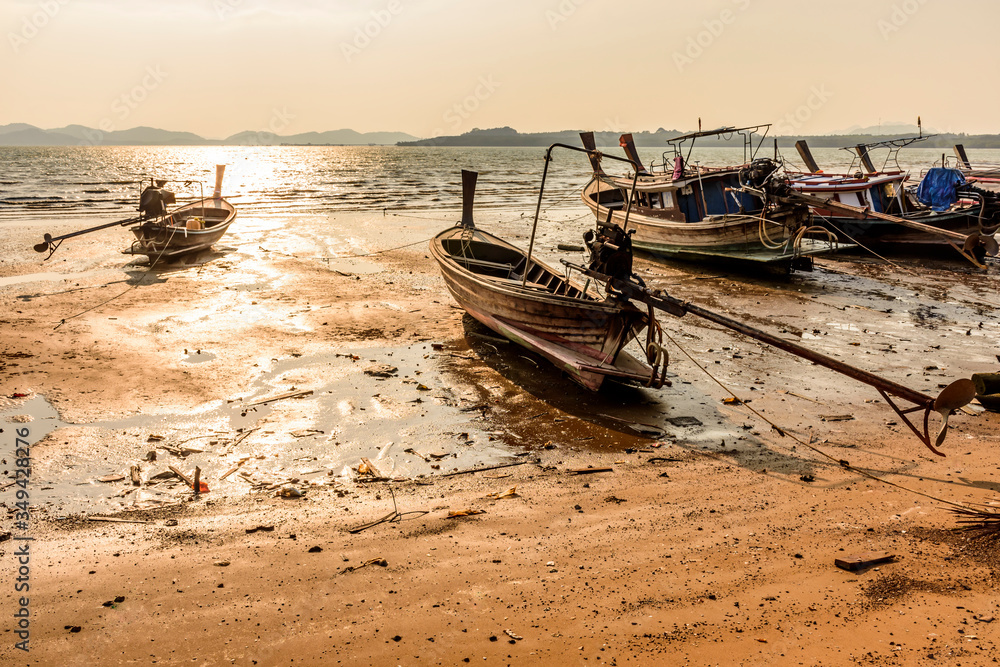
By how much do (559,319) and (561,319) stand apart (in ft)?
0.14

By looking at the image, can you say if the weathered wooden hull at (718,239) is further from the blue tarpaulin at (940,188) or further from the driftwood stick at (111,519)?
the driftwood stick at (111,519)

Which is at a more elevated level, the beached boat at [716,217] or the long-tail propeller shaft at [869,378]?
the beached boat at [716,217]

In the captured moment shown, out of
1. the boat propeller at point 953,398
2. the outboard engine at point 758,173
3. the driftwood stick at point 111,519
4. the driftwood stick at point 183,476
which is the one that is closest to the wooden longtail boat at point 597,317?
the boat propeller at point 953,398

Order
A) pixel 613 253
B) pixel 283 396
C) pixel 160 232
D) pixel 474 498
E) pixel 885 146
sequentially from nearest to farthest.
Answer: pixel 474 498
pixel 613 253
pixel 283 396
pixel 160 232
pixel 885 146

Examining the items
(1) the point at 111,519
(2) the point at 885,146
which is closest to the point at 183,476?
(1) the point at 111,519

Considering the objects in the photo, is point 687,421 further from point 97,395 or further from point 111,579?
point 97,395

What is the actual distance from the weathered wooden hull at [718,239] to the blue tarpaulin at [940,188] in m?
6.71

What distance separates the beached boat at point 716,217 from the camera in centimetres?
1717

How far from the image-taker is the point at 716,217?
18.3 m

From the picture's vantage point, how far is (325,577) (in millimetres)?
5461

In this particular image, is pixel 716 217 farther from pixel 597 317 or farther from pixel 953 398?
pixel 953 398

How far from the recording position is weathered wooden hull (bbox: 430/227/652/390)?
30.2 ft

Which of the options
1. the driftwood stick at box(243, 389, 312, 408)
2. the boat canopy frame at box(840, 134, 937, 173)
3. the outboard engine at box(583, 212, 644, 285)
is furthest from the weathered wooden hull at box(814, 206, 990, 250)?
the driftwood stick at box(243, 389, 312, 408)

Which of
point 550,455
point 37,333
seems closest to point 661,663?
point 550,455
